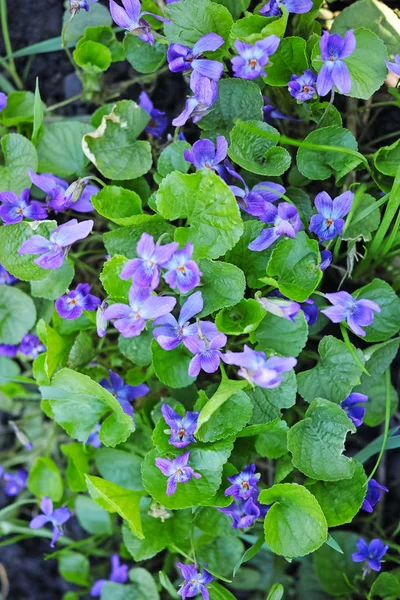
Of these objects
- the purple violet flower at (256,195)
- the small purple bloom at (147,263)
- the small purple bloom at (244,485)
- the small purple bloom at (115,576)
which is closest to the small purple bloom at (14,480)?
the small purple bloom at (115,576)

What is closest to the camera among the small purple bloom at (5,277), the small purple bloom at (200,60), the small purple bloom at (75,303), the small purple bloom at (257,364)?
the small purple bloom at (257,364)

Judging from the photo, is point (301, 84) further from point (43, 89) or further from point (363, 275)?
point (43, 89)

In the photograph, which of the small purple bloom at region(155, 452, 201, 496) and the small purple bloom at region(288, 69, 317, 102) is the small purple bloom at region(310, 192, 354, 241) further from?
the small purple bloom at region(155, 452, 201, 496)

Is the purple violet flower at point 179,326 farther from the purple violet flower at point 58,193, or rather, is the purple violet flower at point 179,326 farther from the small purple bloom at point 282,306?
the purple violet flower at point 58,193

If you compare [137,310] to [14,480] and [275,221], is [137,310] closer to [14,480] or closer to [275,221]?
[275,221]

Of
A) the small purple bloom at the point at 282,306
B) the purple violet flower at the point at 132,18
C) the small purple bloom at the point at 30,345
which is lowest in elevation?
the small purple bloom at the point at 30,345

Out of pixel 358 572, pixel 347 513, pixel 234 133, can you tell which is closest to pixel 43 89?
pixel 234 133

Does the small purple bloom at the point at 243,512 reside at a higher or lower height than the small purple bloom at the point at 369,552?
higher
